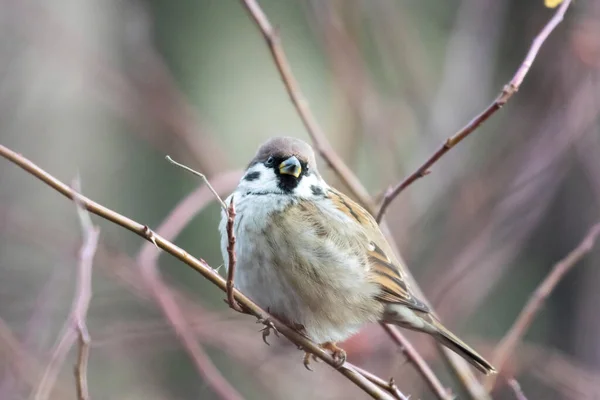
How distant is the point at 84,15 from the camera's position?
6430 mm

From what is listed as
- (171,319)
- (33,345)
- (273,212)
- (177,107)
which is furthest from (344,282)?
(177,107)

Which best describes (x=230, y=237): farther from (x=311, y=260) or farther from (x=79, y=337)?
(x=311, y=260)

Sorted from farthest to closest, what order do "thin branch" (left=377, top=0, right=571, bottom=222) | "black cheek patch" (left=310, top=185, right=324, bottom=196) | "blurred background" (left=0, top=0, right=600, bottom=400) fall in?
"blurred background" (left=0, top=0, right=600, bottom=400) → "black cheek patch" (left=310, top=185, right=324, bottom=196) → "thin branch" (left=377, top=0, right=571, bottom=222)

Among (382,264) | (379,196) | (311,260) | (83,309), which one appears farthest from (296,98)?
(83,309)

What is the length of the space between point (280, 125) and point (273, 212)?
347 cm

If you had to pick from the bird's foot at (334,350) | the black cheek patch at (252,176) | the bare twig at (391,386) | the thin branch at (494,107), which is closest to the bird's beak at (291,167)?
the black cheek patch at (252,176)

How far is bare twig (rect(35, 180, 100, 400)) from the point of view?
5.02 feet

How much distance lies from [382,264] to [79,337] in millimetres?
1549

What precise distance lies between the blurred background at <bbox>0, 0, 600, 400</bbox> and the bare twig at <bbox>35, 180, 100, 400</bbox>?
70 centimetres

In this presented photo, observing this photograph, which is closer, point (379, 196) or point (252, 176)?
point (379, 196)

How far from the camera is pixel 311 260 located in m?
2.72

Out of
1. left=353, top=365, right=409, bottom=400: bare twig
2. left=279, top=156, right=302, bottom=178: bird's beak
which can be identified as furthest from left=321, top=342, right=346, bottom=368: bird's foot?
left=279, top=156, right=302, bottom=178: bird's beak

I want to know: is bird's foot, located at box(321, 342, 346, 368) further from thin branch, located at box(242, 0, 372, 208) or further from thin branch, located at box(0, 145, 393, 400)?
thin branch, located at box(242, 0, 372, 208)

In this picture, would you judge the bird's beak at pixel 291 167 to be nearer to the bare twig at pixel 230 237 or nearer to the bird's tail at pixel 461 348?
the bird's tail at pixel 461 348
